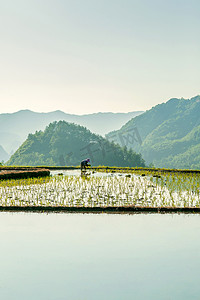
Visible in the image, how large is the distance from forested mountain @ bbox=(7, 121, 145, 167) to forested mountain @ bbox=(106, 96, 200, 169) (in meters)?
36.9

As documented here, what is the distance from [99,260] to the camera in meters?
5.20

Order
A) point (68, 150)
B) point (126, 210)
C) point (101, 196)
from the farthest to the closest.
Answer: point (68, 150) < point (101, 196) < point (126, 210)

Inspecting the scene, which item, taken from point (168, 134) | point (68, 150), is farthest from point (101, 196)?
point (168, 134)

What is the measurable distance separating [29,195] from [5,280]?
6.68m

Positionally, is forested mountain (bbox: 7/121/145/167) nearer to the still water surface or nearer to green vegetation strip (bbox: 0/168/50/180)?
green vegetation strip (bbox: 0/168/50/180)

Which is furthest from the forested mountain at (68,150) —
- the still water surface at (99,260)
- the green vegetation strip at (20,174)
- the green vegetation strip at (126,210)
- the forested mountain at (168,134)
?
the still water surface at (99,260)

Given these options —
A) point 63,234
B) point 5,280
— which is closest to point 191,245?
point 63,234

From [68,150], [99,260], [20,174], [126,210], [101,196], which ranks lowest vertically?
[99,260]

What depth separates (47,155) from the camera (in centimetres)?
8825

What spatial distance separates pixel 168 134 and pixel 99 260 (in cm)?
15317

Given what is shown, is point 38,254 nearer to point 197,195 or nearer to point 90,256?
point 90,256

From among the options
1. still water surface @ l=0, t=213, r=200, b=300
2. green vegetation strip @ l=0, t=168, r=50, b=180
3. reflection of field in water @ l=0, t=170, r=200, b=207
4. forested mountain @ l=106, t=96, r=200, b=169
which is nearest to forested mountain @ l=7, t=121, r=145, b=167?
forested mountain @ l=106, t=96, r=200, b=169

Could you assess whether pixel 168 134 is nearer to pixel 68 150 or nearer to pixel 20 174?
pixel 68 150

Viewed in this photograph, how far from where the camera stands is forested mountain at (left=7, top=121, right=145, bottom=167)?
77.6m
